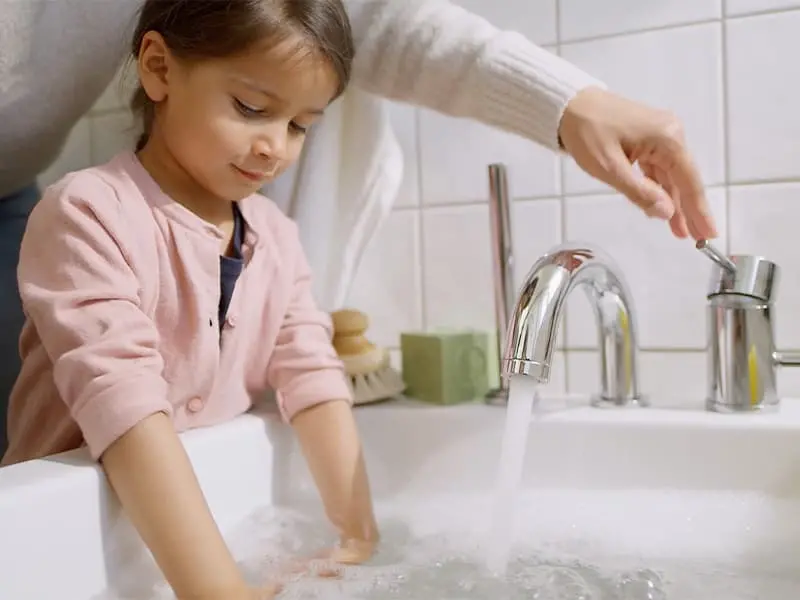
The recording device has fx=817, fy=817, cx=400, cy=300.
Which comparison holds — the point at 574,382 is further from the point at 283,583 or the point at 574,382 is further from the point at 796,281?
the point at 283,583

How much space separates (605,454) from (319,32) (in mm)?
466

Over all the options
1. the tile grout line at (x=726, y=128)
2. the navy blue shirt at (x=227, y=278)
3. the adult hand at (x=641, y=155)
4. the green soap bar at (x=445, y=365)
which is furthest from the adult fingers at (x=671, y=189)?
the navy blue shirt at (x=227, y=278)

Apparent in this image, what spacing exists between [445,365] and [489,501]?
156 mm

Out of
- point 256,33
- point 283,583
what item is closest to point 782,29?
point 256,33

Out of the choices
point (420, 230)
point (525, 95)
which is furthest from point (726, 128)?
point (420, 230)

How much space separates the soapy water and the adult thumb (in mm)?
268

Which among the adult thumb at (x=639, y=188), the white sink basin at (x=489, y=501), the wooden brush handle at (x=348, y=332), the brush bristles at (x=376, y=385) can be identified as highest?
the adult thumb at (x=639, y=188)

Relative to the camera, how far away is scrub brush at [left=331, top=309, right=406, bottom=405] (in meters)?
0.87

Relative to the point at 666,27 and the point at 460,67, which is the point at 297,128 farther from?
the point at 666,27

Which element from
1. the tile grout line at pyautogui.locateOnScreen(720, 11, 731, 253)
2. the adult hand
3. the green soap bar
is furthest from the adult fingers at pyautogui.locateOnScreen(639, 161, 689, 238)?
the green soap bar

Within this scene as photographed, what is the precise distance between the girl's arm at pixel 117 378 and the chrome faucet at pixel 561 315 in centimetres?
25

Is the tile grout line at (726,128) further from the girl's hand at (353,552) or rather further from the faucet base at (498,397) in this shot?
the girl's hand at (353,552)

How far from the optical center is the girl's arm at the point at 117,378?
570mm

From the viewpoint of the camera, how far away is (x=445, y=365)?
87cm
